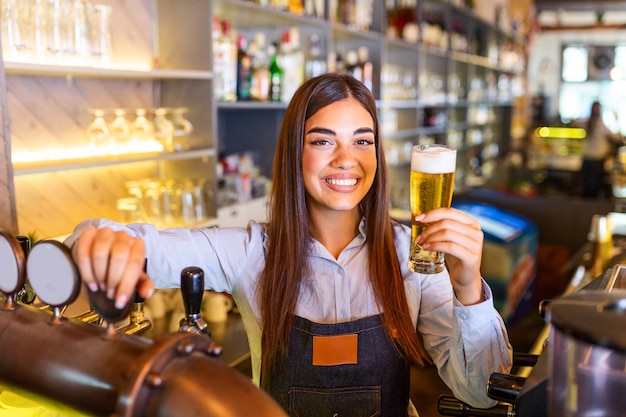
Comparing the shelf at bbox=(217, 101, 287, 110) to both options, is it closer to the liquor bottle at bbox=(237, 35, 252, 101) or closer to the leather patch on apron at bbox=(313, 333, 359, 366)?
the liquor bottle at bbox=(237, 35, 252, 101)

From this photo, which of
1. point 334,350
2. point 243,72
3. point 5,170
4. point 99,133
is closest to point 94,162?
point 99,133

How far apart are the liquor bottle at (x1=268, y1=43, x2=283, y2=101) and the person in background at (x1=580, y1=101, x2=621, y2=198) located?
4678 millimetres

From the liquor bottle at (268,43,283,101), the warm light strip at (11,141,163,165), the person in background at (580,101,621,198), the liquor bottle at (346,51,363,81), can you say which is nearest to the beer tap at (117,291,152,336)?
the warm light strip at (11,141,163,165)

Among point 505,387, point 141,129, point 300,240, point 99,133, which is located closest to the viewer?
point 505,387

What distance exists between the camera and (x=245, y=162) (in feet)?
9.89

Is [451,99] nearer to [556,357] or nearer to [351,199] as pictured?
[351,199]

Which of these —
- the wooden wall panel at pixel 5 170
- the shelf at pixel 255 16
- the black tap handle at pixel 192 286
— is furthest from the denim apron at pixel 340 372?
the shelf at pixel 255 16

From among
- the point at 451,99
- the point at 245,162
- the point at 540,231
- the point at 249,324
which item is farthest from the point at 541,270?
the point at 249,324

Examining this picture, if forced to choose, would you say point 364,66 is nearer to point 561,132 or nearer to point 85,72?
point 85,72

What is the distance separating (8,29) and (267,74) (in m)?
1.34

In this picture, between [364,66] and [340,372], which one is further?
[364,66]

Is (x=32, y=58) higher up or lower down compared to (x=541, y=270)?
higher up

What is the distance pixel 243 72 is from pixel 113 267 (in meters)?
2.26

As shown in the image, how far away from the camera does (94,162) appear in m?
2.12
